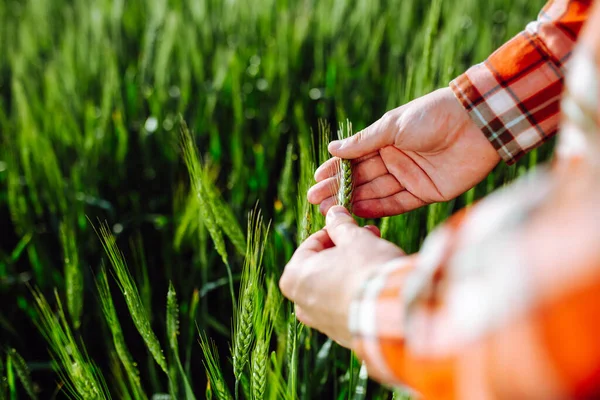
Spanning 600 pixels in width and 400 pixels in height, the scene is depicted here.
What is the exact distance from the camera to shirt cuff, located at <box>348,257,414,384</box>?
0.46m

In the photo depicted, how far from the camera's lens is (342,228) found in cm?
62

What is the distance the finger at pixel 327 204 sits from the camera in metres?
0.80

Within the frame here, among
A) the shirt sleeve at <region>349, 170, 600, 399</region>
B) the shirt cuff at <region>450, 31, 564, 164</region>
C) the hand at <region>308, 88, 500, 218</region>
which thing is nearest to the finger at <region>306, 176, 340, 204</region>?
the hand at <region>308, 88, 500, 218</region>

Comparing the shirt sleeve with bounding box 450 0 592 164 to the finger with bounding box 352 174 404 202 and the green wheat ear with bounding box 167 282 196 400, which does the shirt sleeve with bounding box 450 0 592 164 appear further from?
the green wheat ear with bounding box 167 282 196 400

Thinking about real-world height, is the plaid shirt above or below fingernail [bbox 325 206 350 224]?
below

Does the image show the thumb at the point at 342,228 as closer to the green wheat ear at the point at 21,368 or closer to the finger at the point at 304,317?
the finger at the point at 304,317

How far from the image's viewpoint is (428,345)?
413mm

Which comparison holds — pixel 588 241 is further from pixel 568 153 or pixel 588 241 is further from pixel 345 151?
pixel 345 151

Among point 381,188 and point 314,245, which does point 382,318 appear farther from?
point 381,188

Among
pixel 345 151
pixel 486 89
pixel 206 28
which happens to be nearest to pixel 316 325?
pixel 345 151

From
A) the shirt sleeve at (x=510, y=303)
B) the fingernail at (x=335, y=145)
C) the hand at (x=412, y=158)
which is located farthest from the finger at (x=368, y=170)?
the shirt sleeve at (x=510, y=303)

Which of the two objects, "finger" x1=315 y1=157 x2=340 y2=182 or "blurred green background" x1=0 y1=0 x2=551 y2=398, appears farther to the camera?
"blurred green background" x1=0 y1=0 x2=551 y2=398

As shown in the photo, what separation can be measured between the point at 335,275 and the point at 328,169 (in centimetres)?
31

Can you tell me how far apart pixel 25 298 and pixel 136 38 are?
112 centimetres
